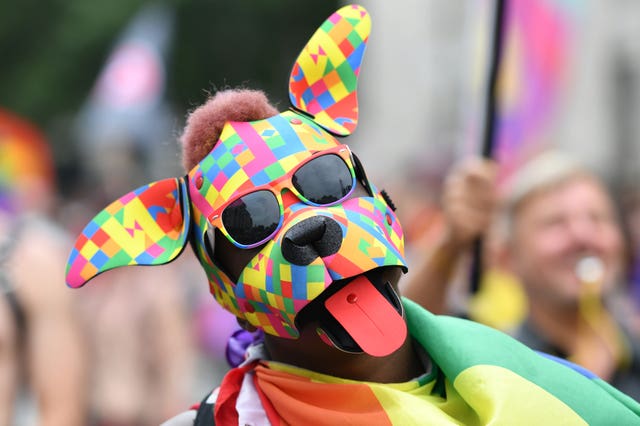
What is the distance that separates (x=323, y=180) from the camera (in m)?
2.55

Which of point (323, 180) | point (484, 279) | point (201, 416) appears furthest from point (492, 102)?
point (201, 416)

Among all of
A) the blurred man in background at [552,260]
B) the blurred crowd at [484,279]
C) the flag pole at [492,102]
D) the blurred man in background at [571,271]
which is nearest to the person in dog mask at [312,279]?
the blurred crowd at [484,279]

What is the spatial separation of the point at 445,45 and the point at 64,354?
18.6 m

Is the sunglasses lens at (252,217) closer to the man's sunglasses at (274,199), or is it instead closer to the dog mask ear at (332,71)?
the man's sunglasses at (274,199)

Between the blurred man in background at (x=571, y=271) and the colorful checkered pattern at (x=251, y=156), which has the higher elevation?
the colorful checkered pattern at (x=251, y=156)

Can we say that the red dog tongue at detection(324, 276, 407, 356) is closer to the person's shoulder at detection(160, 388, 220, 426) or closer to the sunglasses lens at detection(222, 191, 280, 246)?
the sunglasses lens at detection(222, 191, 280, 246)

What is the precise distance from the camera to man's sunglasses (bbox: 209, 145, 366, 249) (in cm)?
251

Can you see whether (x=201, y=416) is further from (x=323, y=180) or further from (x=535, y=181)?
Result: (x=535, y=181)

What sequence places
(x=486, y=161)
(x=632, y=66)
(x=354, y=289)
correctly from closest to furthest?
(x=354, y=289)
(x=486, y=161)
(x=632, y=66)

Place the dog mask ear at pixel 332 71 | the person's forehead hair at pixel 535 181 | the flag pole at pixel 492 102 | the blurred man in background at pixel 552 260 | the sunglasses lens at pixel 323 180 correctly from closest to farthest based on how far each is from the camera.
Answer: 1. the sunglasses lens at pixel 323 180
2. the dog mask ear at pixel 332 71
3. the flag pole at pixel 492 102
4. the blurred man in background at pixel 552 260
5. the person's forehead hair at pixel 535 181

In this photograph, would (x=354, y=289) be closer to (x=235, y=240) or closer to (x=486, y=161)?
(x=235, y=240)

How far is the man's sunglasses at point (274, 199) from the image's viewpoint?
8.23 ft

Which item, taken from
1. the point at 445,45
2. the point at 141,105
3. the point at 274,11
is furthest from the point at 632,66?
the point at 141,105

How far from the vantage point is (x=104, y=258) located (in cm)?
264
